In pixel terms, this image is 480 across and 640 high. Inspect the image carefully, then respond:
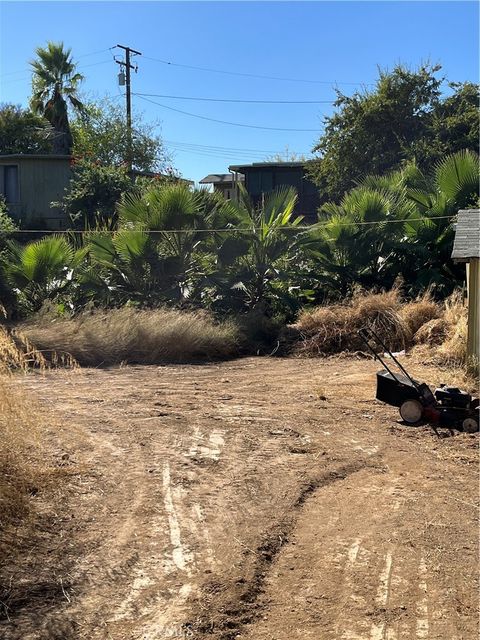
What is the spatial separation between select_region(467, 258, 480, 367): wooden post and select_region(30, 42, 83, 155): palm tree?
26732mm

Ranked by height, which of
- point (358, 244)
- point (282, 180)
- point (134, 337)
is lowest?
point (134, 337)

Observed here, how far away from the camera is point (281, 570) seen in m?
3.63

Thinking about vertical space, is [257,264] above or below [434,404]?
above

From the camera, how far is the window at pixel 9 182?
25484 millimetres

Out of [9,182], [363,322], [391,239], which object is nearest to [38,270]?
[363,322]

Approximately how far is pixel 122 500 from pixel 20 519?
2.35 ft

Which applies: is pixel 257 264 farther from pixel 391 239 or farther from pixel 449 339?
pixel 449 339

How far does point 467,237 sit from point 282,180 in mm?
22818

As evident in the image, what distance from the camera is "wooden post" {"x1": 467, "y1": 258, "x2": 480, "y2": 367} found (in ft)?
29.8

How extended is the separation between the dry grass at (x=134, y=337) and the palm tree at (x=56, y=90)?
22046 mm

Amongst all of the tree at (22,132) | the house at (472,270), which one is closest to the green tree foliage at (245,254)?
the house at (472,270)

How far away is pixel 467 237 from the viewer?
379 inches

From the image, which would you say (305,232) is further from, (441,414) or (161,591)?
(161,591)

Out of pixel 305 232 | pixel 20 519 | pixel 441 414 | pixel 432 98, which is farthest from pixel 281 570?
pixel 432 98
